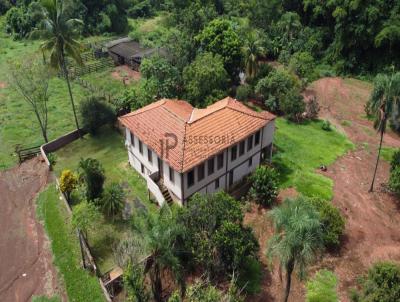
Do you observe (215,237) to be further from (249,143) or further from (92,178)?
(249,143)

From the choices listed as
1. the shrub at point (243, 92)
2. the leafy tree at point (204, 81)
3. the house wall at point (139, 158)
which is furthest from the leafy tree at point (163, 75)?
the house wall at point (139, 158)

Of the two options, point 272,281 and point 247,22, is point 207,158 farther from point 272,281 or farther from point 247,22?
point 247,22

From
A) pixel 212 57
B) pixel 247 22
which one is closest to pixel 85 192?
pixel 212 57

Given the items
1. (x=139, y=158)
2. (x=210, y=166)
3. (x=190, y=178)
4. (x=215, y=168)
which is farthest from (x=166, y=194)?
(x=139, y=158)

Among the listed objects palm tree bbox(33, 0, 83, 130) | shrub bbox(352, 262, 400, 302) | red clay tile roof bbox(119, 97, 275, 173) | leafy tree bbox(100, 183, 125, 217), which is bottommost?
leafy tree bbox(100, 183, 125, 217)

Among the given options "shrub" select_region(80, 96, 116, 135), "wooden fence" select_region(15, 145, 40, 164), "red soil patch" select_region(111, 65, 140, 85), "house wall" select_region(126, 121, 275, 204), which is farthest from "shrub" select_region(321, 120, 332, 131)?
"wooden fence" select_region(15, 145, 40, 164)

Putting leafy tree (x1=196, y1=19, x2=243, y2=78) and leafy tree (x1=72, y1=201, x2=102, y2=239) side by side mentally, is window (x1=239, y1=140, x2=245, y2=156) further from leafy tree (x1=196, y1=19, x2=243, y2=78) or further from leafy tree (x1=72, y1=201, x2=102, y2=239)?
leafy tree (x1=196, y1=19, x2=243, y2=78)
